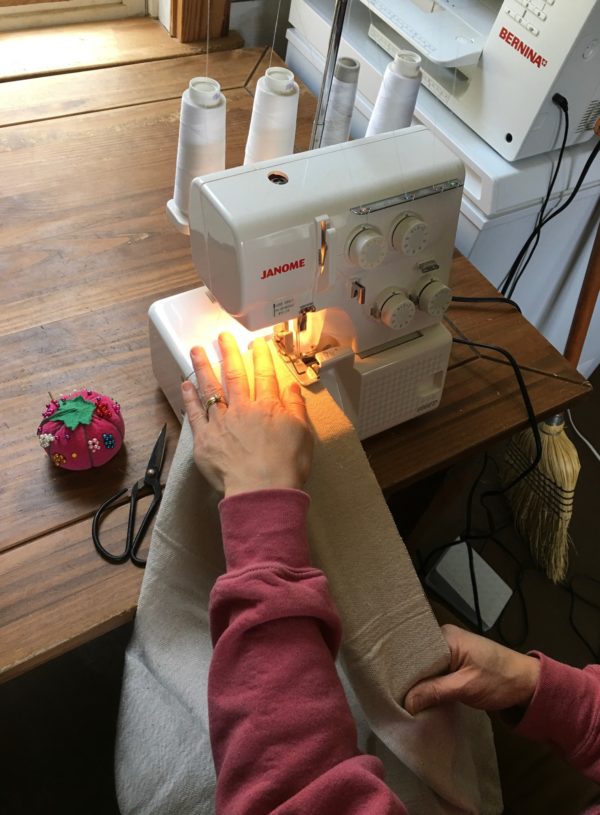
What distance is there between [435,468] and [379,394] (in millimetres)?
147

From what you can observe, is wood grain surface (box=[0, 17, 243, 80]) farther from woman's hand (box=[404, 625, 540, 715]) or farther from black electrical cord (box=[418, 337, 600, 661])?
woman's hand (box=[404, 625, 540, 715])

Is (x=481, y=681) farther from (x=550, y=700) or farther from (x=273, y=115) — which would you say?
(x=273, y=115)

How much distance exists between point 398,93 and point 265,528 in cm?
62

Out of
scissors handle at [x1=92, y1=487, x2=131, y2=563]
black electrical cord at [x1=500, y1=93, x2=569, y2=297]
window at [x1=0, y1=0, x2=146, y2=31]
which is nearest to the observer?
scissors handle at [x1=92, y1=487, x2=131, y2=563]

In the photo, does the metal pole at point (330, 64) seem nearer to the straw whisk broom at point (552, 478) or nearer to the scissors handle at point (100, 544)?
the scissors handle at point (100, 544)

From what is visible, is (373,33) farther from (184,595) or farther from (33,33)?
(184,595)

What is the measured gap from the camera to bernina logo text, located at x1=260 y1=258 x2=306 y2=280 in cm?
83

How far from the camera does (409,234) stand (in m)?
0.87

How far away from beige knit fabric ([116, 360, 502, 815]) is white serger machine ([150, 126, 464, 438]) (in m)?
0.10

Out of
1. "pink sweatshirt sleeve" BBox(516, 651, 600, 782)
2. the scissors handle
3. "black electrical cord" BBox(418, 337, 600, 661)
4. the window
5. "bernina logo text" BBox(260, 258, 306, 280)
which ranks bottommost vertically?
"black electrical cord" BBox(418, 337, 600, 661)

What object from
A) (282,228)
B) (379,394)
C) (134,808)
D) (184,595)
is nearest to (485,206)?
(379,394)

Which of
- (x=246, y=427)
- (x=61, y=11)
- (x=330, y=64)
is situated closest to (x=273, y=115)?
(x=330, y=64)

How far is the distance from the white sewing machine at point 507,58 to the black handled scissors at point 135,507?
33.1 inches

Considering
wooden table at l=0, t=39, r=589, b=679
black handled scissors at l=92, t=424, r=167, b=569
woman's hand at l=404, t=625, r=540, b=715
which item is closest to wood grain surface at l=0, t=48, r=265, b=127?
wooden table at l=0, t=39, r=589, b=679
